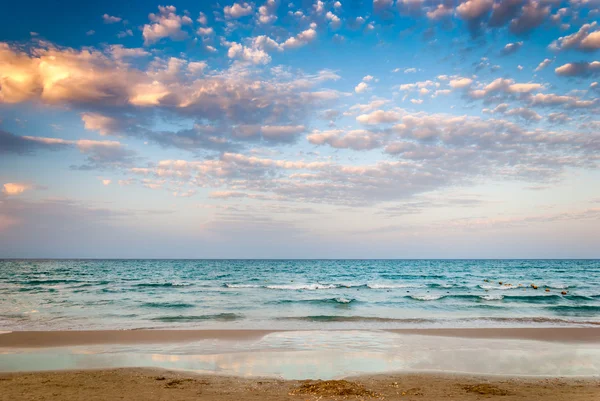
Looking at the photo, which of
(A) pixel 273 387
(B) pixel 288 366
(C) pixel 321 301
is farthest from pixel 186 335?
(C) pixel 321 301

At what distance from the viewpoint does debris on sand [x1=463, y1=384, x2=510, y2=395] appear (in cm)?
804

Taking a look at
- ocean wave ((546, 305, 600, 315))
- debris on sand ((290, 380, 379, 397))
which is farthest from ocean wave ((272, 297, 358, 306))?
debris on sand ((290, 380, 379, 397))

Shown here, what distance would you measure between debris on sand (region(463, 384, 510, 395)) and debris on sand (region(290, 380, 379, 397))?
7.51 ft

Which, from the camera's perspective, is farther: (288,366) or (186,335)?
(186,335)

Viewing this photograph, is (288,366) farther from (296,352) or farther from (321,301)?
(321,301)

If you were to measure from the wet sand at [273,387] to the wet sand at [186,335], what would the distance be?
4364 millimetres

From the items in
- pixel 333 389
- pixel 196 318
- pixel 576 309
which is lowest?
pixel 576 309

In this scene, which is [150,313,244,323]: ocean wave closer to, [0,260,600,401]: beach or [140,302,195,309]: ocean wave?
[0,260,600,401]: beach

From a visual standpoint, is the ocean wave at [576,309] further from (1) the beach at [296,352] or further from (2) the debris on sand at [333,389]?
(2) the debris on sand at [333,389]

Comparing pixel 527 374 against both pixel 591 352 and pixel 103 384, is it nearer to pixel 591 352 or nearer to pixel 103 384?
pixel 591 352

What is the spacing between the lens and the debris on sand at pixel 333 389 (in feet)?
25.1

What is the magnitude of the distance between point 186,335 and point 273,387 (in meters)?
7.67

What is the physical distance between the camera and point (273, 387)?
834 centimetres

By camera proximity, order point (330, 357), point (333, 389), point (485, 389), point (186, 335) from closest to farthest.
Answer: point (333, 389), point (485, 389), point (330, 357), point (186, 335)
